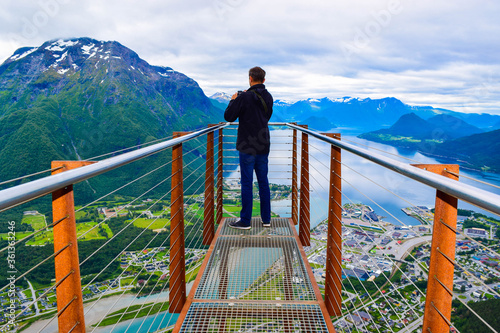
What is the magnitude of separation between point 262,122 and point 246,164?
435 mm

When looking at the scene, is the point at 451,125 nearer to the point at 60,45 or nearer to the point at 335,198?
the point at 335,198

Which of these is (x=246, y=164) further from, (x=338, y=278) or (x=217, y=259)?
(x=338, y=278)

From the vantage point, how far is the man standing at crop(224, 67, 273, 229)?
8.86ft

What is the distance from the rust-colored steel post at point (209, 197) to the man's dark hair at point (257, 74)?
763 millimetres

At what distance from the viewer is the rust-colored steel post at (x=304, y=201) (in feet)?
10.1

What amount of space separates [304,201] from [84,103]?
322ft

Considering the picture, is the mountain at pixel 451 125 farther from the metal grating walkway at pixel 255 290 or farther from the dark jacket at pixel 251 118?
the metal grating walkway at pixel 255 290

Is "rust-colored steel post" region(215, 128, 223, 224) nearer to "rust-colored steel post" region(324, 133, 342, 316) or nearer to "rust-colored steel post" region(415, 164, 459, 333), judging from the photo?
"rust-colored steel post" region(324, 133, 342, 316)

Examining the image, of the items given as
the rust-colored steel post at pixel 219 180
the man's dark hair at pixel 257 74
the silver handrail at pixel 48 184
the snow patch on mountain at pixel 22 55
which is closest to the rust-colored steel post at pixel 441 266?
the silver handrail at pixel 48 184

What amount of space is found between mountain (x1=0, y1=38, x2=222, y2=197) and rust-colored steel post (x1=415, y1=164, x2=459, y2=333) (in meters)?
50.8

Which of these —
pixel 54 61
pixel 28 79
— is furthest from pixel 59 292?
pixel 54 61

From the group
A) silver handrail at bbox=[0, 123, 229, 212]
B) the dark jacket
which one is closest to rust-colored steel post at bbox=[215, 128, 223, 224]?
the dark jacket

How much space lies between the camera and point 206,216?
3.04m

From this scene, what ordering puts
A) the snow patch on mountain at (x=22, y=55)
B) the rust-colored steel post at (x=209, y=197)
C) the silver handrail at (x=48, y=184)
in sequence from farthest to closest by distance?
the snow patch on mountain at (x=22, y=55), the rust-colored steel post at (x=209, y=197), the silver handrail at (x=48, y=184)
